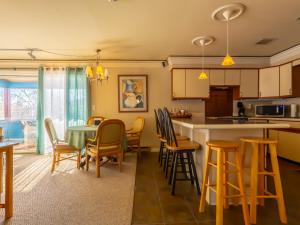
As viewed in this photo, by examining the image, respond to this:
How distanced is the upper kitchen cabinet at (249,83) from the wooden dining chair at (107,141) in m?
3.29

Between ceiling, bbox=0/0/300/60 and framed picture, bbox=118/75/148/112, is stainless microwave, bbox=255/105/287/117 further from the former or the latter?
framed picture, bbox=118/75/148/112

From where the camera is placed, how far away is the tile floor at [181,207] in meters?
1.95

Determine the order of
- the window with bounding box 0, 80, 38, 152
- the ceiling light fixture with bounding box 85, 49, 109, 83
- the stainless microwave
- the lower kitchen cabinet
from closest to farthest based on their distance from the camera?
the ceiling light fixture with bounding box 85, 49, 109, 83
the lower kitchen cabinet
the stainless microwave
the window with bounding box 0, 80, 38, 152

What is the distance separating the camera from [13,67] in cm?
488

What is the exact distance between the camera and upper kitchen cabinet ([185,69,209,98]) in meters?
4.81

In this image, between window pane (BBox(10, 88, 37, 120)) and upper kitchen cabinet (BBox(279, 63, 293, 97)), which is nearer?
upper kitchen cabinet (BBox(279, 63, 293, 97))

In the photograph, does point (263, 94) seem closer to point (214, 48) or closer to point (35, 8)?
point (214, 48)

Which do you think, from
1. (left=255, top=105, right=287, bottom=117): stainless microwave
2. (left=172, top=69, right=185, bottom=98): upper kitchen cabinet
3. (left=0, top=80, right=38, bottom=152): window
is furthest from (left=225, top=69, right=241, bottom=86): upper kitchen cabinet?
(left=0, top=80, right=38, bottom=152): window

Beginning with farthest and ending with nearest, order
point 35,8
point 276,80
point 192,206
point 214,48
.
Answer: point 276,80
point 214,48
point 35,8
point 192,206

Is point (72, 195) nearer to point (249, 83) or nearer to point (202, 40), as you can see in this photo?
point (202, 40)

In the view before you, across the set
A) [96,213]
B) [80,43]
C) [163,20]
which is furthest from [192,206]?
[80,43]

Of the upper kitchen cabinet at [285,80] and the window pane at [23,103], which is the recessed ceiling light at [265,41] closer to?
the upper kitchen cabinet at [285,80]

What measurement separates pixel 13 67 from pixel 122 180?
4.10m

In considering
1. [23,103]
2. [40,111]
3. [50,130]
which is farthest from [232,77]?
[23,103]
